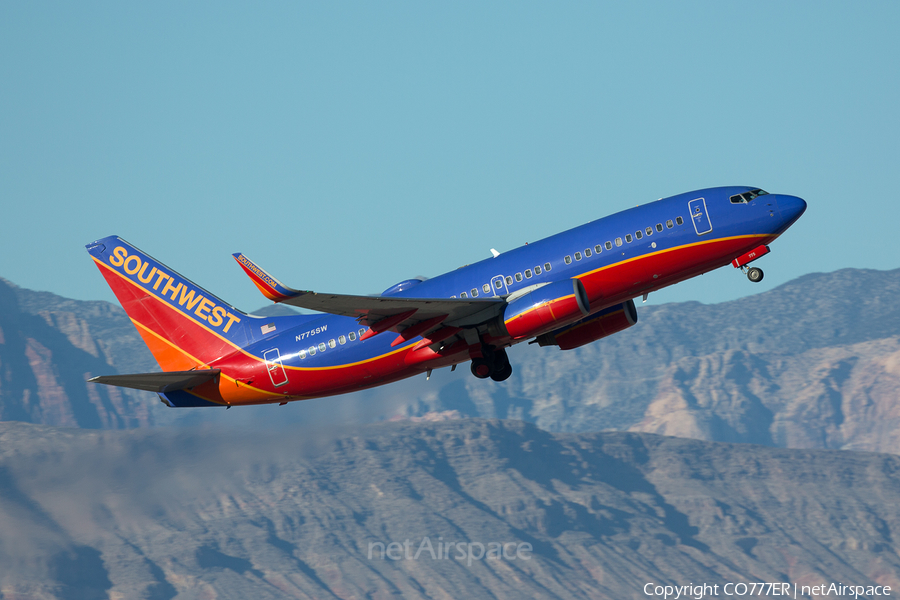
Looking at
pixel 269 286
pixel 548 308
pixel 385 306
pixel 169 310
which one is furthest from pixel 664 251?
pixel 169 310

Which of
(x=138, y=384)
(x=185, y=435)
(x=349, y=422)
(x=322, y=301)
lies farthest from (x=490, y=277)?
(x=349, y=422)

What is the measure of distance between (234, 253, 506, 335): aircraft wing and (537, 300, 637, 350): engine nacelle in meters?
5.26

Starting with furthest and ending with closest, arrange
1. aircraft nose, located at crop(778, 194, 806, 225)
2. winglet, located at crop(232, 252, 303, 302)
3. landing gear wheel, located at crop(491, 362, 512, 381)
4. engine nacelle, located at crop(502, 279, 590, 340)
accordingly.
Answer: landing gear wheel, located at crop(491, 362, 512, 381)
aircraft nose, located at crop(778, 194, 806, 225)
engine nacelle, located at crop(502, 279, 590, 340)
winglet, located at crop(232, 252, 303, 302)

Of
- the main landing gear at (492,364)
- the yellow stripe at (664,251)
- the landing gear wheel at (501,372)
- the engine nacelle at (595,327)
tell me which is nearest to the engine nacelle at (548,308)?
the yellow stripe at (664,251)

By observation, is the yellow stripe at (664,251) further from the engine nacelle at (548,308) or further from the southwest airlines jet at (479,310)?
the engine nacelle at (548,308)

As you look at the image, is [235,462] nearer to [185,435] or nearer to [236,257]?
[185,435]

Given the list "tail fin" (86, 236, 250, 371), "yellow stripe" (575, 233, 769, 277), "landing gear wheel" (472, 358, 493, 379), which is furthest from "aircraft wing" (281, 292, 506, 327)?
"tail fin" (86, 236, 250, 371)

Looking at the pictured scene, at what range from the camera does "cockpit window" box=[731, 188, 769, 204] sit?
4766cm

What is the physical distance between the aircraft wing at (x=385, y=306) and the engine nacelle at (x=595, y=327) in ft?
17.2

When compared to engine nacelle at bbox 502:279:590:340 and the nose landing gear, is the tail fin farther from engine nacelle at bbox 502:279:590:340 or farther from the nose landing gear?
the nose landing gear

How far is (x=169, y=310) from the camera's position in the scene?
56281 mm

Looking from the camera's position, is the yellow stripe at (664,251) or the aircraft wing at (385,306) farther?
the yellow stripe at (664,251)

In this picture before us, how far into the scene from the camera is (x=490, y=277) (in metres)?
48.6

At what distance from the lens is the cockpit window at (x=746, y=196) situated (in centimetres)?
4766
